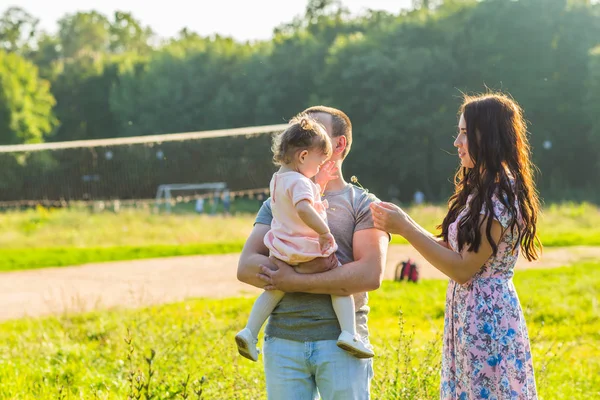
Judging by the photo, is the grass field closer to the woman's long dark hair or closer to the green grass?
the green grass

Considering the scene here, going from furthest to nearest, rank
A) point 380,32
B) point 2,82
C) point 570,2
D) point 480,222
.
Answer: point 2,82
point 380,32
point 570,2
point 480,222

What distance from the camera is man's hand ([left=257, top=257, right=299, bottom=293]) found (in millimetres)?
3234

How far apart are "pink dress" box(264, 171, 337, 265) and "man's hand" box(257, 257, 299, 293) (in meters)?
0.03

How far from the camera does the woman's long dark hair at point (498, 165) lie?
3486mm

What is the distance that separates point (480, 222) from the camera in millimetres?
3445

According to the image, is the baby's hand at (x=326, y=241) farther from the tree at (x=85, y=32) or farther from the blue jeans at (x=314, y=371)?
the tree at (x=85, y=32)

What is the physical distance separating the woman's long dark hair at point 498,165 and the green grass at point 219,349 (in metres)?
1.04

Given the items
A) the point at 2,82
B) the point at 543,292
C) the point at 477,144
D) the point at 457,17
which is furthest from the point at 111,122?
the point at 477,144

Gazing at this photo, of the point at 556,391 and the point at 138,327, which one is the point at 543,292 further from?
the point at 138,327

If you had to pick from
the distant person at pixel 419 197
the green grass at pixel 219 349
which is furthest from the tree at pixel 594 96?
the green grass at pixel 219 349

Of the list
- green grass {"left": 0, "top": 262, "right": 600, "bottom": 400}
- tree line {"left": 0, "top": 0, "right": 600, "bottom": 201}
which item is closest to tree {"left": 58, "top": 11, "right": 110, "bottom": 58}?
tree line {"left": 0, "top": 0, "right": 600, "bottom": 201}

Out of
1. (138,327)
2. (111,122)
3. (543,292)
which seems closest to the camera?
(138,327)

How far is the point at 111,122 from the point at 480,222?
213 ft

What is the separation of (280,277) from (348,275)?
0.26 metres
